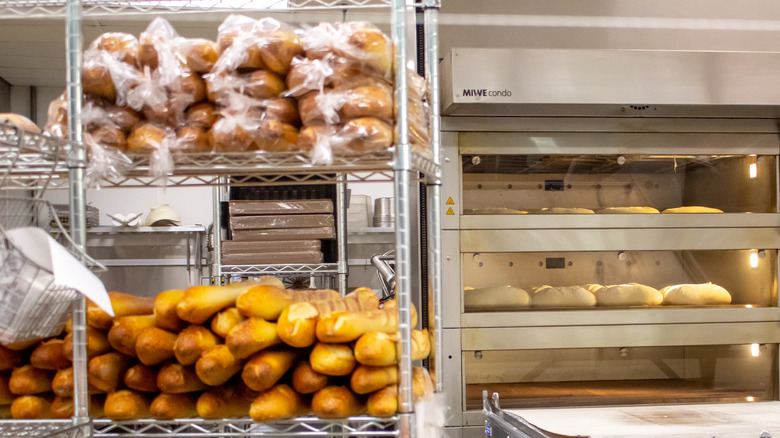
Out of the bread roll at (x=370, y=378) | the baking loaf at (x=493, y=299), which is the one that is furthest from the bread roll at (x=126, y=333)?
the baking loaf at (x=493, y=299)

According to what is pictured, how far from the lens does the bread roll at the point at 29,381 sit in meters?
1.07

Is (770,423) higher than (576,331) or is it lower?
lower

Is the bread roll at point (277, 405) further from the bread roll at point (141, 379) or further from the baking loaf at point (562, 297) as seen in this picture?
the baking loaf at point (562, 297)

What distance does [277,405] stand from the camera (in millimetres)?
988

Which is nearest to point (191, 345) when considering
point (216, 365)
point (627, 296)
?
point (216, 365)

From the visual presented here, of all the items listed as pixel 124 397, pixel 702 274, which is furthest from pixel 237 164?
pixel 702 274

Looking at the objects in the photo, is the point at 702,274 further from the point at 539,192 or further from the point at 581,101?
the point at 581,101

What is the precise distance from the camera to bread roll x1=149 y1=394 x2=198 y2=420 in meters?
1.03

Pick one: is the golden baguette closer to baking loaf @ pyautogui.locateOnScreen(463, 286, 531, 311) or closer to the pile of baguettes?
the pile of baguettes

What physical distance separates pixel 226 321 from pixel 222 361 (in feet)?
0.23

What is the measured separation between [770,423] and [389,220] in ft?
11.1

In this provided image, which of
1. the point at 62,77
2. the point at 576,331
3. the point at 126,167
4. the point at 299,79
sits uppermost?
the point at 62,77

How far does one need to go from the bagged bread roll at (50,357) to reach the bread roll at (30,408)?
0.05 meters

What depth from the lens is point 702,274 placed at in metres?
2.74
